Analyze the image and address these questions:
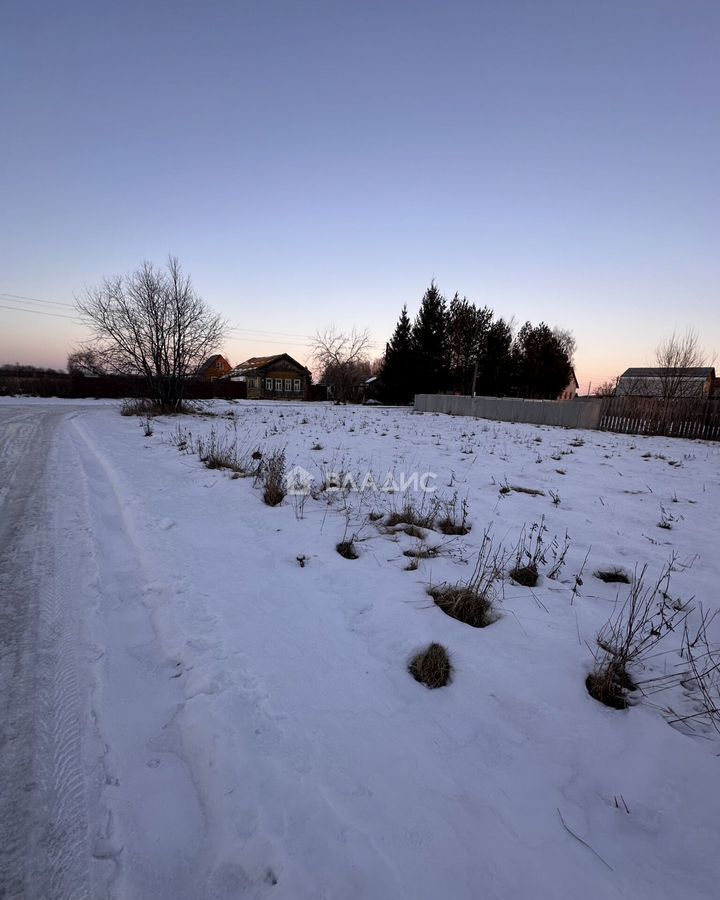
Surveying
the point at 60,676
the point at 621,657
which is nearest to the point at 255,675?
the point at 60,676

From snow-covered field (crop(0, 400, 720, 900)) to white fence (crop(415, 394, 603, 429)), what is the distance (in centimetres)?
1389

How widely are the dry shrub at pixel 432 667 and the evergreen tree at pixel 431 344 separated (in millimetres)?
36364

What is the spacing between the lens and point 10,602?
2668mm

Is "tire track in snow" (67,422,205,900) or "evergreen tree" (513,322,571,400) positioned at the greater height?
"evergreen tree" (513,322,571,400)

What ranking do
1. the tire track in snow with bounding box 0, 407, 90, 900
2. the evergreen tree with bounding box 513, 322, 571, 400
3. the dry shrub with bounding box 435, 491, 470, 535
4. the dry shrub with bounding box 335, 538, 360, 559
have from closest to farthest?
the tire track in snow with bounding box 0, 407, 90, 900
the dry shrub with bounding box 335, 538, 360, 559
the dry shrub with bounding box 435, 491, 470, 535
the evergreen tree with bounding box 513, 322, 571, 400

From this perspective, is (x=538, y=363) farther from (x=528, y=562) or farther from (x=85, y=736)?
(x=85, y=736)

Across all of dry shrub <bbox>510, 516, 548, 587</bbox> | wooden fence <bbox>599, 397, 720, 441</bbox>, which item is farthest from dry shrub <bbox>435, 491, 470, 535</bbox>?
wooden fence <bbox>599, 397, 720, 441</bbox>

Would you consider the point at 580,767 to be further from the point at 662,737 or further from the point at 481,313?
the point at 481,313

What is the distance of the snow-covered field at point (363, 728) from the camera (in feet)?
4.40

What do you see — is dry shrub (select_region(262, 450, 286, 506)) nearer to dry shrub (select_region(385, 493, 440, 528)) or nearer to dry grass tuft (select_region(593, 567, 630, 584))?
dry shrub (select_region(385, 493, 440, 528))

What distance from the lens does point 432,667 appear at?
223cm

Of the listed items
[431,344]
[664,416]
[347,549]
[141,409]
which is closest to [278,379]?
[431,344]

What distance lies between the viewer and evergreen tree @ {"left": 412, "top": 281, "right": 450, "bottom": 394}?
121 ft

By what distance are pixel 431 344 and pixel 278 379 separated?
19.4 meters
